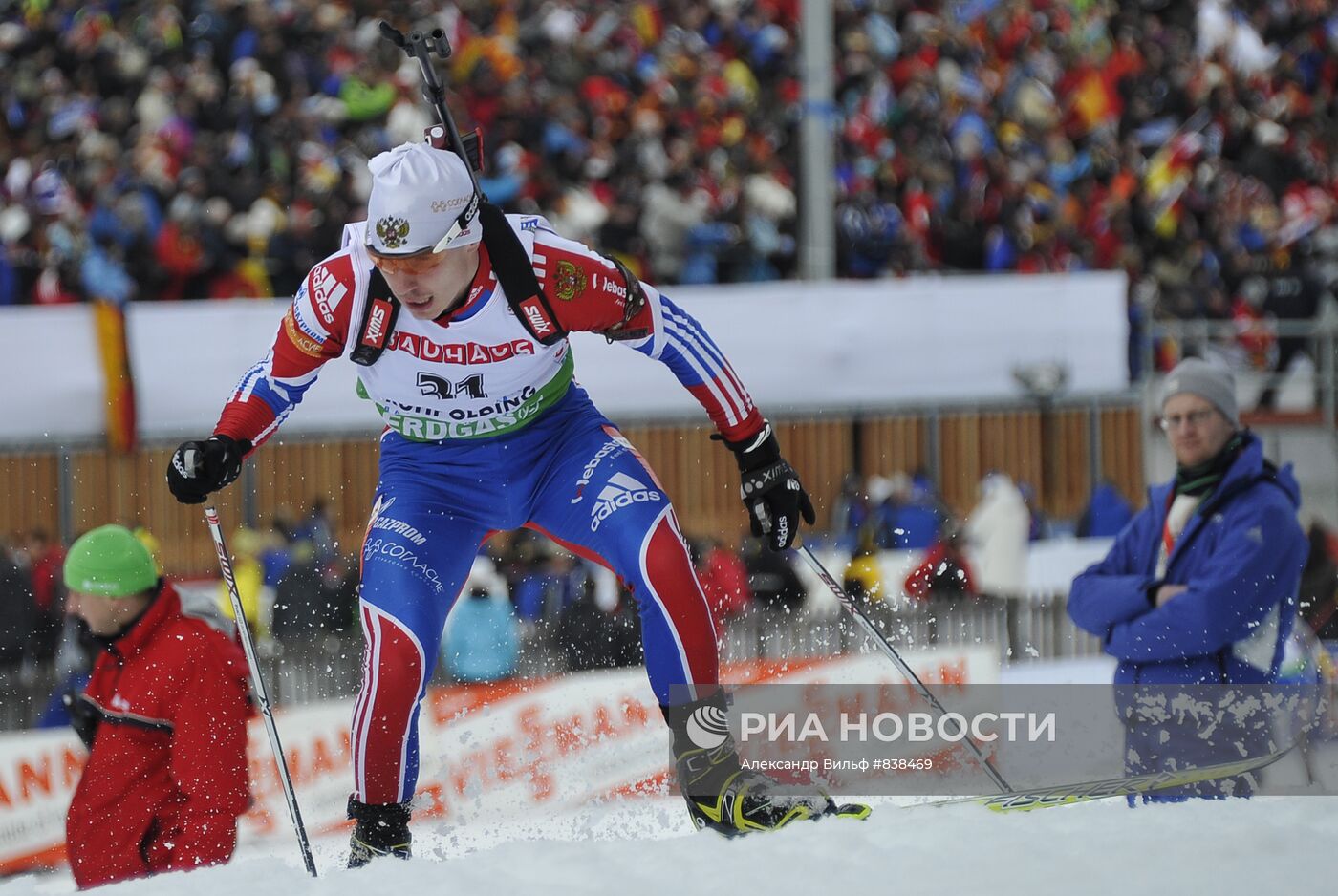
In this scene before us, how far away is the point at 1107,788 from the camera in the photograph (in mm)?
4395

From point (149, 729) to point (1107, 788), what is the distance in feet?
8.09

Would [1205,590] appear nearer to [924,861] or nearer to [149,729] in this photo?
[924,861]

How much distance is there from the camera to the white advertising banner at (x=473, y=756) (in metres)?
7.31

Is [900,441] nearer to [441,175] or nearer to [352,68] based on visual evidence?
[352,68]

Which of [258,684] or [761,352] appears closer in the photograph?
[258,684]

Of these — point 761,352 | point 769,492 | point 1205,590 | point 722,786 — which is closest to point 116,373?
point 761,352

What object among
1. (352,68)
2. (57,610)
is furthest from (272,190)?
(57,610)

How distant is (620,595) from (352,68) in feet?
20.7

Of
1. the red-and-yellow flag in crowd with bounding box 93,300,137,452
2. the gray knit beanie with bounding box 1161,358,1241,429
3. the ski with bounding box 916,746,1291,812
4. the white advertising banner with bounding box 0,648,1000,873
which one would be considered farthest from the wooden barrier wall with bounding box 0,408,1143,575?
the ski with bounding box 916,746,1291,812

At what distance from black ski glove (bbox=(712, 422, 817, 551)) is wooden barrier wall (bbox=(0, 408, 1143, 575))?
5211mm

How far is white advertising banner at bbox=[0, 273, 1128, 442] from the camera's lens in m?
9.61

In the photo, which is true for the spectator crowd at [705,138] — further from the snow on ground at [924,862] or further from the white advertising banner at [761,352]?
the snow on ground at [924,862]

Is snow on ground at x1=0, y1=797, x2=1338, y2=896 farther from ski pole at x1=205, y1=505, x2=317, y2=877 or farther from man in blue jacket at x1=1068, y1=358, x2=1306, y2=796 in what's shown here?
man in blue jacket at x1=1068, y1=358, x2=1306, y2=796

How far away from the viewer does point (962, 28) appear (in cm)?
1688
